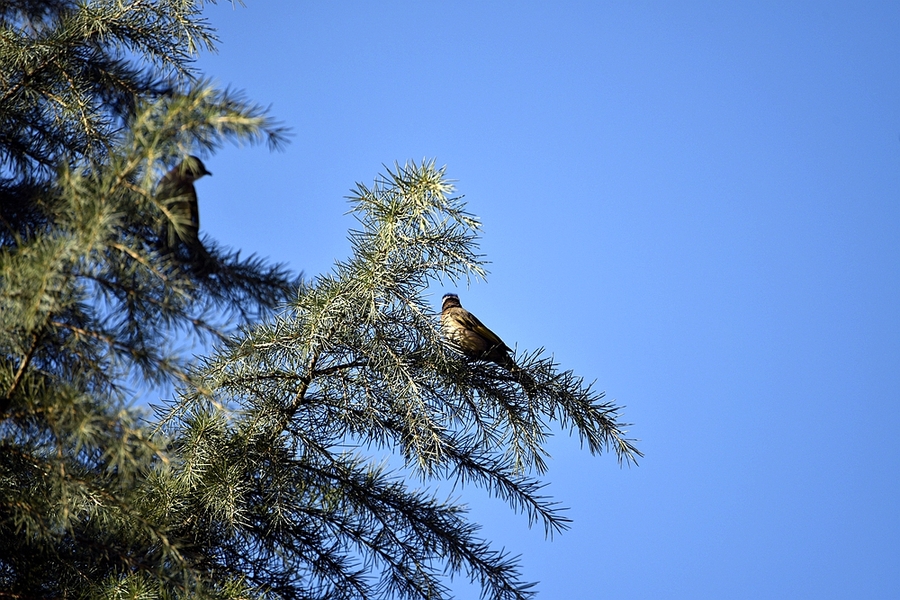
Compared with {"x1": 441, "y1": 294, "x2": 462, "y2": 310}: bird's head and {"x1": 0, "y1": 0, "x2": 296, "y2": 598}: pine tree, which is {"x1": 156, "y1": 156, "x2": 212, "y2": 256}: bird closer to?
{"x1": 0, "y1": 0, "x2": 296, "y2": 598}: pine tree

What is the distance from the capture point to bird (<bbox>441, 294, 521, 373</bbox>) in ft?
6.84

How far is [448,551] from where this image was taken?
2.04 metres

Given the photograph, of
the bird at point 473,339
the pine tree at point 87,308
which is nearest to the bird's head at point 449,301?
the bird at point 473,339

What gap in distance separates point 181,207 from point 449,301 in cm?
110

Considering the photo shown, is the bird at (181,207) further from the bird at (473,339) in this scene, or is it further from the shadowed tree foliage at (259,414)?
the bird at (473,339)

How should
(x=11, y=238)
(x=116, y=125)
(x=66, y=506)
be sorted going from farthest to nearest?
(x=116, y=125) → (x=11, y=238) → (x=66, y=506)

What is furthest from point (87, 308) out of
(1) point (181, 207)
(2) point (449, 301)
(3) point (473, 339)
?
(2) point (449, 301)

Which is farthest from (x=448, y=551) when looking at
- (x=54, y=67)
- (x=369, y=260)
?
(x=54, y=67)

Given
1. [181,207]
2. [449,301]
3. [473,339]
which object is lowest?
[181,207]

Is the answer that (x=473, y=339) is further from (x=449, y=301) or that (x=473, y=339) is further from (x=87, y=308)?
(x=87, y=308)

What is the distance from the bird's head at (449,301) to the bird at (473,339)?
0.11 m

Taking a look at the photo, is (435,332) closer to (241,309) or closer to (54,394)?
(241,309)

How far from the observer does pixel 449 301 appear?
2488 millimetres

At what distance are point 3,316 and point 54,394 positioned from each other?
0.43 feet
